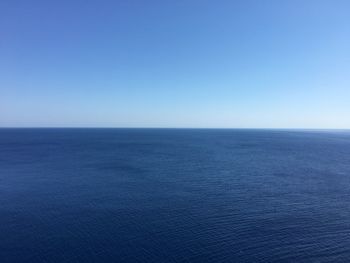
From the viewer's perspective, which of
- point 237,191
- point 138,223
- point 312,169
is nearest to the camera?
point 138,223

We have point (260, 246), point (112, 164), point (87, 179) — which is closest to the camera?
point (260, 246)

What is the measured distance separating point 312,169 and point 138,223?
62.4m

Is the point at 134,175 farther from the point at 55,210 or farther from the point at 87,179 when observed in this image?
the point at 55,210

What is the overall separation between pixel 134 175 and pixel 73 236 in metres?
35.7

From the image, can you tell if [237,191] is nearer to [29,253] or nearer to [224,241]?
[224,241]

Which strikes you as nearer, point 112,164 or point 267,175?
point 267,175

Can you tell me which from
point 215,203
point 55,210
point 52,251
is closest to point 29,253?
point 52,251

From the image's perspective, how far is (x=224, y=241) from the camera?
3161cm

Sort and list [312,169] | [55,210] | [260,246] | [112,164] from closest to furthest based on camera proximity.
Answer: [260,246] < [55,210] < [312,169] < [112,164]

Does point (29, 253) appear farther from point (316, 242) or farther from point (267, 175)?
point (267, 175)

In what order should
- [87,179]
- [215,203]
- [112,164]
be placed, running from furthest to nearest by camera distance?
[112,164]
[87,179]
[215,203]

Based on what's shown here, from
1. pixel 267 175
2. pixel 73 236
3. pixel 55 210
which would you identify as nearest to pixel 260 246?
pixel 73 236

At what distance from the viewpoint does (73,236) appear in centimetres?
3222

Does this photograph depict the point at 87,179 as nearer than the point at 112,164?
Yes
